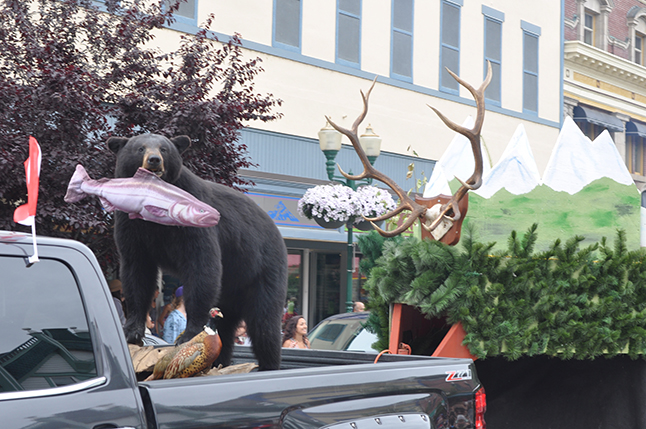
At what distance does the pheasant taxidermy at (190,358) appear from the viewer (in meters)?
2.86

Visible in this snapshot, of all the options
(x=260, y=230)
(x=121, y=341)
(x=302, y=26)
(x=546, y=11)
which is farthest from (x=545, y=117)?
(x=121, y=341)

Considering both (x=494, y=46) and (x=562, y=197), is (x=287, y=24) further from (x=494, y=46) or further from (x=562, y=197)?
(x=562, y=197)

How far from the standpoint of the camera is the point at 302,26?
50.4 ft

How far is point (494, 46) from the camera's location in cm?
1969

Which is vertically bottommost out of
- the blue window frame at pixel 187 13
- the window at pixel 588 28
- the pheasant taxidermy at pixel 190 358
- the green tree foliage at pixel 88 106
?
the pheasant taxidermy at pixel 190 358

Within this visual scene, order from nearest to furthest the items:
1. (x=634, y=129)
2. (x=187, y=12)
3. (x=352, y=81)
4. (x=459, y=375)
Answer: (x=459, y=375) → (x=187, y=12) → (x=352, y=81) → (x=634, y=129)

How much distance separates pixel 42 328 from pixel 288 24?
13739 mm

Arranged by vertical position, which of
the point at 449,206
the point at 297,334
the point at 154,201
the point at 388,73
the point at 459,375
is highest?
the point at 388,73

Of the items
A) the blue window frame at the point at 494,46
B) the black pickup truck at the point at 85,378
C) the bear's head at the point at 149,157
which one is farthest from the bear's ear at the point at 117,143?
the blue window frame at the point at 494,46

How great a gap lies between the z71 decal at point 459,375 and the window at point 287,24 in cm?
1243

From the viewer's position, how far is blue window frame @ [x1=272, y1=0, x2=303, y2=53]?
1494 centimetres

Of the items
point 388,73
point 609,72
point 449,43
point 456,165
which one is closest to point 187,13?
point 388,73

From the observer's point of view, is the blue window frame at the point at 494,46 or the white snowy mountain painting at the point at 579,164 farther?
the blue window frame at the point at 494,46

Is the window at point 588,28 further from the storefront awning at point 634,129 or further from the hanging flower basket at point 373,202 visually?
the hanging flower basket at point 373,202
